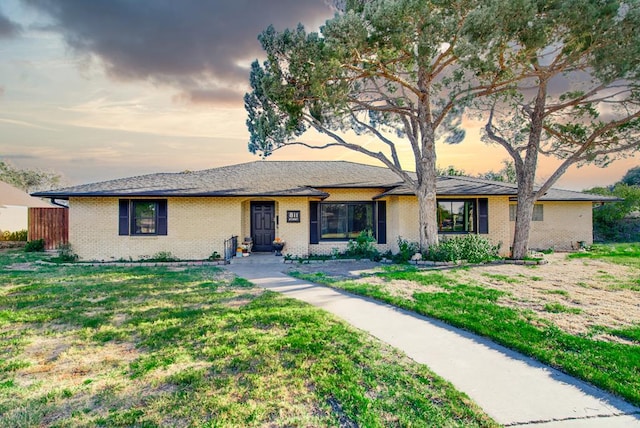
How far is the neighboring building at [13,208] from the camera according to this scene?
21.6 metres

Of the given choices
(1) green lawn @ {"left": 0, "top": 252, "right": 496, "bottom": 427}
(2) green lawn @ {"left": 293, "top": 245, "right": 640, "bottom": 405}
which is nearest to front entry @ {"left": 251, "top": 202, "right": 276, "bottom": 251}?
(2) green lawn @ {"left": 293, "top": 245, "right": 640, "bottom": 405}

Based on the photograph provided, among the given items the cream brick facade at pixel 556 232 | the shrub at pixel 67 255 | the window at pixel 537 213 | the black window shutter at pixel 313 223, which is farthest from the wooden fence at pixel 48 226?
the cream brick facade at pixel 556 232

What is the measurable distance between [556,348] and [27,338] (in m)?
7.16

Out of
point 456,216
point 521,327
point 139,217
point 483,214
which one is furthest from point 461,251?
point 139,217

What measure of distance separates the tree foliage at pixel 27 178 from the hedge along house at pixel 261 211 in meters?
39.3

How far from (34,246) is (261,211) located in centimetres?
1121

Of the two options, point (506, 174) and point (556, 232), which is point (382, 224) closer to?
point (556, 232)

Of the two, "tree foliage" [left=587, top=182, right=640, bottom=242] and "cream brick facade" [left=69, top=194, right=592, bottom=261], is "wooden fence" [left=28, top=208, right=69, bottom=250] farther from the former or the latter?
"tree foliage" [left=587, top=182, right=640, bottom=242]

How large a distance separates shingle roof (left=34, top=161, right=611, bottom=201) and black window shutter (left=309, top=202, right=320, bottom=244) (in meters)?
0.69

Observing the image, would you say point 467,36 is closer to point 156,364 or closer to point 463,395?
point 463,395

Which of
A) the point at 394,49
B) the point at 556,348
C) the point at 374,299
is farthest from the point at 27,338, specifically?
the point at 394,49

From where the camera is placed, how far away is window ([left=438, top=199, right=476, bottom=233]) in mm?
14469

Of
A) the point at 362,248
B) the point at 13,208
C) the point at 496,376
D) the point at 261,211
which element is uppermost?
the point at 13,208

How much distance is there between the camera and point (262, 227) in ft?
48.1
